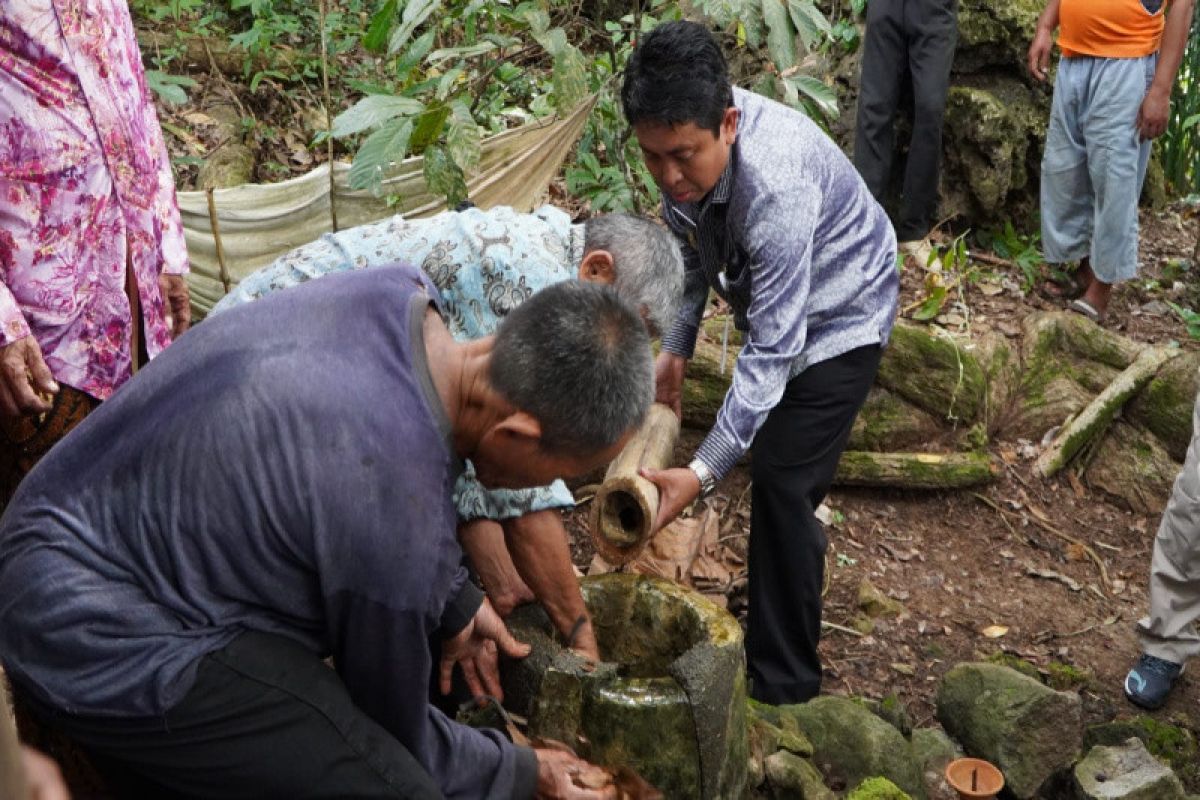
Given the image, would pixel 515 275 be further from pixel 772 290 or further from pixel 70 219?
pixel 70 219

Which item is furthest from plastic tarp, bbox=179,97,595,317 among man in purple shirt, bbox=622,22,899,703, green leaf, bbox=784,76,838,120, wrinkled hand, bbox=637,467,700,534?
wrinkled hand, bbox=637,467,700,534

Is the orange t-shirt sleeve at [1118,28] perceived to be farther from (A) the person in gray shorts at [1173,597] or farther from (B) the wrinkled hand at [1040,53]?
(A) the person in gray shorts at [1173,597]

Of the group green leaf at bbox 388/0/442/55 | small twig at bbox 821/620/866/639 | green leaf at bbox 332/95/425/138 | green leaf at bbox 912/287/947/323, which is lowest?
small twig at bbox 821/620/866/639

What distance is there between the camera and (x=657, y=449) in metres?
4.23

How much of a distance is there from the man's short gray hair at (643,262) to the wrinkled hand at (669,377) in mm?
1123

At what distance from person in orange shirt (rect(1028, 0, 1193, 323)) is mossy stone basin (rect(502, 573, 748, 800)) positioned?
395 cm

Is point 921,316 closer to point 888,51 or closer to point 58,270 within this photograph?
point 888,51

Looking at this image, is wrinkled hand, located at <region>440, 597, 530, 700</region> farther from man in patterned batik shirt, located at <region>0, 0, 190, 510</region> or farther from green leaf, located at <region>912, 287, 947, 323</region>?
green leaf, located at <region>912, 287, 947, 323</region>

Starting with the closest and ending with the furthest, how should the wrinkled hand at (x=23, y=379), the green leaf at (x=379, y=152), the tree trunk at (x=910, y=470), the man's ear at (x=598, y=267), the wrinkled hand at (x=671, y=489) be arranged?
the wrinkled hand at (x=23, y=379), the man's ear at (x=598, y=267), the wrinkled hand at (x=671, y=489), the green leaf at (x=379, y=152), the tree trunk at (x=910, y=470)

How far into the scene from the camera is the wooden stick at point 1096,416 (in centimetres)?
563

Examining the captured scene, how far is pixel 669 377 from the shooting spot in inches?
168

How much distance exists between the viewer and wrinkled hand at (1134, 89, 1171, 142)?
5828 millimetres

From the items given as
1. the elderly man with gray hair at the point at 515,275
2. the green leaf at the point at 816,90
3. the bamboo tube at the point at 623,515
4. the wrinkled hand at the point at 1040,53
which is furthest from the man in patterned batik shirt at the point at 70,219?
the wrinkled hand at the point at 1040,53

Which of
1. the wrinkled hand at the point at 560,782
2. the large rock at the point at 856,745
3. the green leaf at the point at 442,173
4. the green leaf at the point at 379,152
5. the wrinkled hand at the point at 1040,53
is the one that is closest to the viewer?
the wrinkled hand at the point at 560,782
